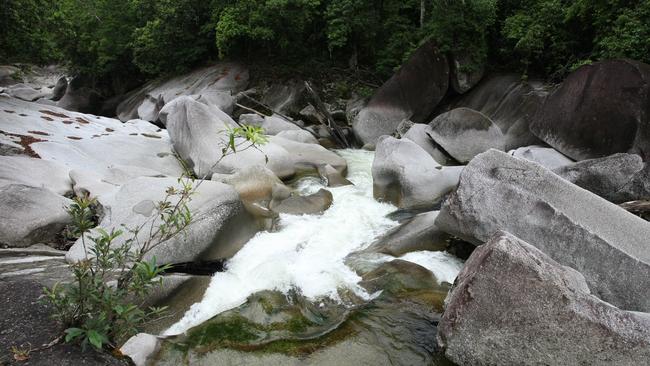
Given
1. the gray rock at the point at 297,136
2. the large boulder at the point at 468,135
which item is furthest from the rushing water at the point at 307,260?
the gray rock at the point at 297,136

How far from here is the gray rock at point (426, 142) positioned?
42.3 feet

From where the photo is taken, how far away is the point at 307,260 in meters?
6.70

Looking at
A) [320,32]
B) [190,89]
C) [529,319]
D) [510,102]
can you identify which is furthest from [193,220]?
[320,32]

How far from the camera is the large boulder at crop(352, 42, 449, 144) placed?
54.1ft

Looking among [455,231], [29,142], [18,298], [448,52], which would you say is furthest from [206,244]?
[448,52]

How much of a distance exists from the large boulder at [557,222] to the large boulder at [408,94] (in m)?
10.7

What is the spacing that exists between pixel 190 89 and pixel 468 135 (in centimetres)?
1613

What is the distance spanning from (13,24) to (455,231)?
14473mm

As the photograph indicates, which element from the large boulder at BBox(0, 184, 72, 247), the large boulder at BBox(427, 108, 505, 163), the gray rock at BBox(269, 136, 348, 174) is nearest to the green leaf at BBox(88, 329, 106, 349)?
the large boulder at BBox(0, 184, 72, 247)

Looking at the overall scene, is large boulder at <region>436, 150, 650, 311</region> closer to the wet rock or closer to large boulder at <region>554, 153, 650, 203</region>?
large boulder at <region>554, 153, 650, 203</region>

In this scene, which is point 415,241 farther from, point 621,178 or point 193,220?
point 621,178

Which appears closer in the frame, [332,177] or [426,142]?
[332,177]

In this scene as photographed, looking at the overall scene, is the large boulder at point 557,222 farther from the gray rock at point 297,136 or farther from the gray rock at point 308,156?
the gray rock at point 297,136

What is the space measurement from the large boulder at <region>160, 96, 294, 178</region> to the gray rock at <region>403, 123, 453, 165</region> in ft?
14.5
